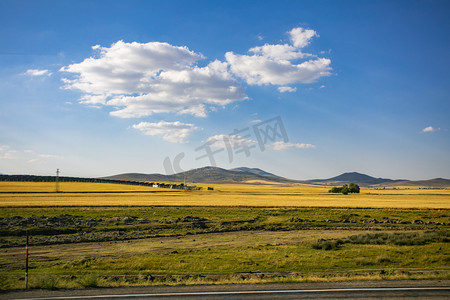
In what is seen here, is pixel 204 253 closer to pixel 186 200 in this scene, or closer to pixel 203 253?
pixel 203 253

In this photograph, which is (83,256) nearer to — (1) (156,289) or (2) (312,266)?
(1) (156,289)

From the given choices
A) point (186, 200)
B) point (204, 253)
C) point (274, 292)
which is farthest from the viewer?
point (186, 200)

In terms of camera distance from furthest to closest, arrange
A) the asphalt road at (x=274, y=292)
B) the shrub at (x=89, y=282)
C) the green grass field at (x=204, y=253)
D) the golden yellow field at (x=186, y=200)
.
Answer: the golden yellow field at (x=186, y=200) < the green grass field at (x=204, y=253) < the shrub at (x=89, y=282) < the asphalt road at (x=274, y=292)

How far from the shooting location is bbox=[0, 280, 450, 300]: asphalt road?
11.3 meters

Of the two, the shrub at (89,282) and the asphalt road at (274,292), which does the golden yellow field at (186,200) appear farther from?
the asphalt road at (274,292)

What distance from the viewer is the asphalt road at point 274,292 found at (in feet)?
36.9

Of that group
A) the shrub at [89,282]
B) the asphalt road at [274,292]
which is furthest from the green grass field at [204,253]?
the asphalt road at [274,292]

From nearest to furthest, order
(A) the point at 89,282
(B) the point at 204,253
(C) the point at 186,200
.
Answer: (A) the point at 89,282
(B) the point at 204,253
(C) the point at 186,200

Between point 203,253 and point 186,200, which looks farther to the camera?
point 186,200

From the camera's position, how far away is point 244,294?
37.9 feet

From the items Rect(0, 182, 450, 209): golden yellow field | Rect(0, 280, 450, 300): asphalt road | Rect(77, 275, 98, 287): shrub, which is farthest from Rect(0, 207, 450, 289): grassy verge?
Rect(0, 182, 450, 209): golden yellow field

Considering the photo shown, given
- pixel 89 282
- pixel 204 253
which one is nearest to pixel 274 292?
pixel 89 282

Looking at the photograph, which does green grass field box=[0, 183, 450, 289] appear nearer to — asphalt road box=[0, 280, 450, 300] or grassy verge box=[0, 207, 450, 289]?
grassy verge box=[0, 207, 450, 289]

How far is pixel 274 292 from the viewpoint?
1180 cm
